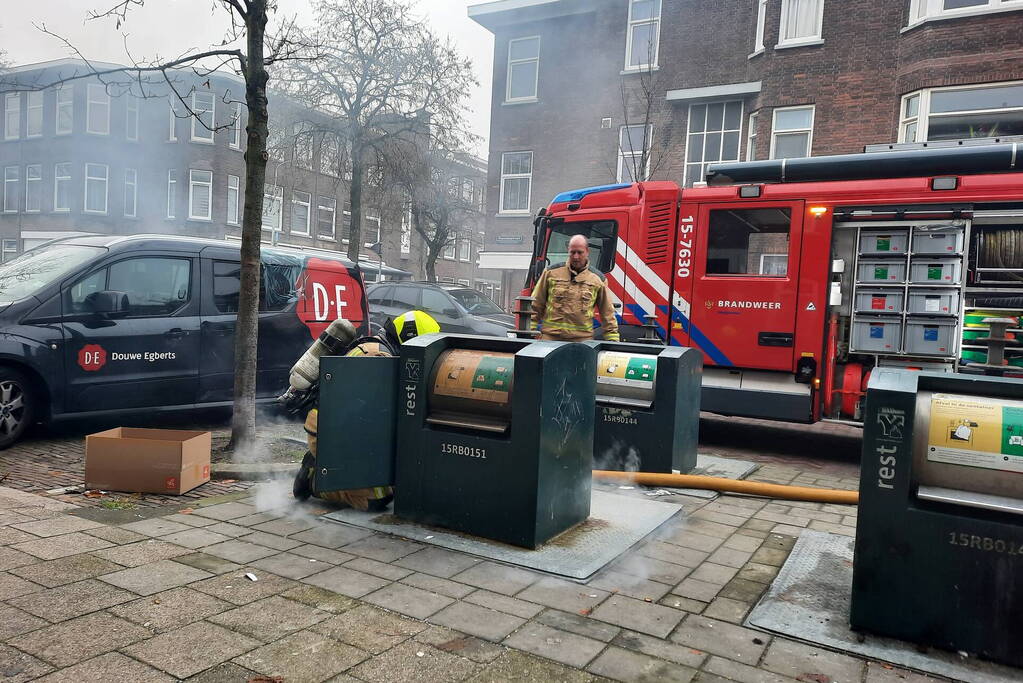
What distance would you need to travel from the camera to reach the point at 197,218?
33094 mm

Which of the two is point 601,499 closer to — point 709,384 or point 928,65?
point 709,384

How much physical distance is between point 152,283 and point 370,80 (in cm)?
1286

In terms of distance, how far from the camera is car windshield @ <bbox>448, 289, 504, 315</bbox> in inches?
560

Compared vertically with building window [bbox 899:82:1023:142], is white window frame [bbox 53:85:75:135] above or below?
above

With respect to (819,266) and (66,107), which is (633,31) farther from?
(66,107)

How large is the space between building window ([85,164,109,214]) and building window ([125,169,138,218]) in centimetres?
90

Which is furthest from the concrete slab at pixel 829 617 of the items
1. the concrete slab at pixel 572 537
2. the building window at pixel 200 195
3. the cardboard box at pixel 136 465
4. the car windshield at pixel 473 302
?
the building window at pixel 200 195

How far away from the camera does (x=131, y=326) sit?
6.93 meters

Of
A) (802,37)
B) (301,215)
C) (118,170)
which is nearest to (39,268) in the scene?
(802,37)

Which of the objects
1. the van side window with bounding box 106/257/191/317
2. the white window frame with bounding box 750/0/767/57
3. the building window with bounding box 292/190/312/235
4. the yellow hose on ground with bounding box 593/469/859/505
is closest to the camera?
the yellow hose on ground with bounding box 593/469/859/505

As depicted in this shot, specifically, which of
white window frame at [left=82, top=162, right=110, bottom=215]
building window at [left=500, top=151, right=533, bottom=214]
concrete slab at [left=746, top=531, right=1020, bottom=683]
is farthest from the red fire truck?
white window frame at [left=82, top=162, right=110, bottom=215]

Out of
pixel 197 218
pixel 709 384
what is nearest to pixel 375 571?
pixel 709 384

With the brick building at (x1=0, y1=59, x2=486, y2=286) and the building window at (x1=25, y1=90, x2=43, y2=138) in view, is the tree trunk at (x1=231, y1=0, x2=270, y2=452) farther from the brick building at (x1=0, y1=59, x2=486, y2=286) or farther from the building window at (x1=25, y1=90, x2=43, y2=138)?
the building window at (x1=25, y1=90, x2=43, y2=138)

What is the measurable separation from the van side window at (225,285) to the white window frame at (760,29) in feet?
51.1
